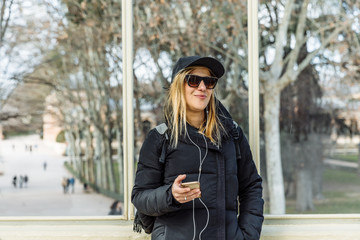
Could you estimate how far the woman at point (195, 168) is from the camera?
1771 millimetres

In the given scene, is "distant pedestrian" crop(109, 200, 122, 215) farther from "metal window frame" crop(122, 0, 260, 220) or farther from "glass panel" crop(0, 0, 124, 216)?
"metal window frame" crop(122, 0, 260, 220)

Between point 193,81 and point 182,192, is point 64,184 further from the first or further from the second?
point 182,192

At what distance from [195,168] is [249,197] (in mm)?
286

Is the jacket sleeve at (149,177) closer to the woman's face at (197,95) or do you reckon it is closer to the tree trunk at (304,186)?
the woman's face at (197,95)

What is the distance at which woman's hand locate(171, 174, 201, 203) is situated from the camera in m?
1.56

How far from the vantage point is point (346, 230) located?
2404 mm

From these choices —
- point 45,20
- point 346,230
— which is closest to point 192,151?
point 346,230

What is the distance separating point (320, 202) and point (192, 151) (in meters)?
5.93

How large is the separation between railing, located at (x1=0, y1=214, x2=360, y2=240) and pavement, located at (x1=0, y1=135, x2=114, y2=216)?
10.0 ft

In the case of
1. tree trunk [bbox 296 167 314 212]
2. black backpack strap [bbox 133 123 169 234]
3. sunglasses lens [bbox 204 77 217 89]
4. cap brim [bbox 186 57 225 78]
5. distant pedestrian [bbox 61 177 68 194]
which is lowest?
tree trunk [bbox 296 167 314 212]

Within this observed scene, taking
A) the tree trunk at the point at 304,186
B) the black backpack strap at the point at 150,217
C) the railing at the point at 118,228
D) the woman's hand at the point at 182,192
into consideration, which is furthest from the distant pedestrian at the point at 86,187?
the woman's hand at the point at 182,192

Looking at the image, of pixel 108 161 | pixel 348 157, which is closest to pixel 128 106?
pixel 108 161

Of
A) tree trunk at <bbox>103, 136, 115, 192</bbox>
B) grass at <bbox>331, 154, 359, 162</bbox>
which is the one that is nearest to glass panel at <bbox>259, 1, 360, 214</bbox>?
grass at <bbox>331, 154, 359, 162</bbox>

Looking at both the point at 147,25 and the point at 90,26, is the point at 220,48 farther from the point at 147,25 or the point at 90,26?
the point at 90,26
